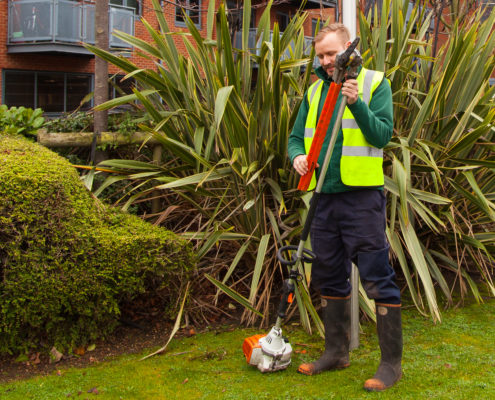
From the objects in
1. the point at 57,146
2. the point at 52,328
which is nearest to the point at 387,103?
the point at 52,328

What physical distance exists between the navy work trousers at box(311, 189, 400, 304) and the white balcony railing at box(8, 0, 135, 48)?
1535 cm

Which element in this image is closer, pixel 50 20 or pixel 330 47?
pixel 330 47

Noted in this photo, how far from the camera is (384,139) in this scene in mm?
3041

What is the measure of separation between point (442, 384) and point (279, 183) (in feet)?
6.08

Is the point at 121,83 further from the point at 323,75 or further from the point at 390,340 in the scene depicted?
the point at 390,340

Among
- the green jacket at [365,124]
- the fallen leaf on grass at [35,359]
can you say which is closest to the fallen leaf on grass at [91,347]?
the fallen leaf on grass at [35,359]


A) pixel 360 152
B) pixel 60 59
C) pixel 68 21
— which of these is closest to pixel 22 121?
pixel 360 152

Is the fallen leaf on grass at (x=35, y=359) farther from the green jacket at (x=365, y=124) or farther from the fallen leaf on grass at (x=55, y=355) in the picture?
the green jacket at (x=365, y=124)

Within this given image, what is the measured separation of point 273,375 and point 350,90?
5.35 ft

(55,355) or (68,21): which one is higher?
(68,21)

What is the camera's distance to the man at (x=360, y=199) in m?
3.08

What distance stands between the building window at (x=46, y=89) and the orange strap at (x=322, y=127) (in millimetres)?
15876

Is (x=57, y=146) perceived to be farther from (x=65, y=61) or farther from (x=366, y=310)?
(x=65, y=61)

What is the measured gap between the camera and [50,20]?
17.6 m
